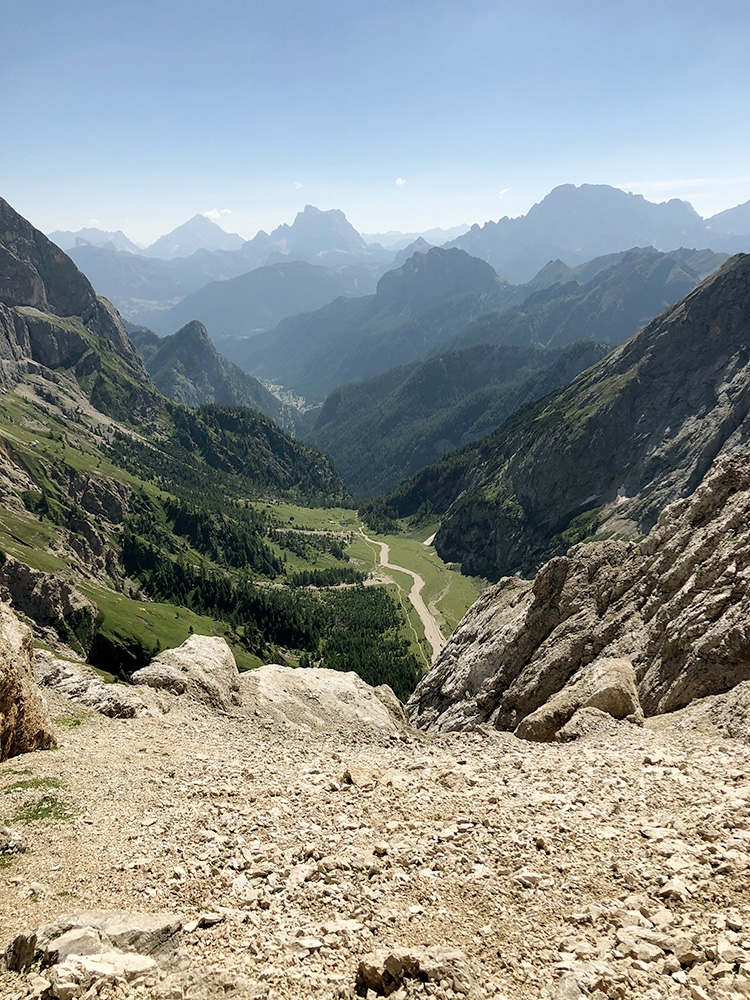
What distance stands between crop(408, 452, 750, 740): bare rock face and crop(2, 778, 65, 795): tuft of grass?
95.7 feet

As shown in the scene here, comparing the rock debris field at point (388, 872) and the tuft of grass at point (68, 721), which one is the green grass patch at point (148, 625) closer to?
the tuft of grass at point (68, 721)

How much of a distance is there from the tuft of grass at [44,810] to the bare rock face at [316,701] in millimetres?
22643

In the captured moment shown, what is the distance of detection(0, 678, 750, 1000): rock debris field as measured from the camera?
13797mm

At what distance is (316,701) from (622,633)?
91.0ft

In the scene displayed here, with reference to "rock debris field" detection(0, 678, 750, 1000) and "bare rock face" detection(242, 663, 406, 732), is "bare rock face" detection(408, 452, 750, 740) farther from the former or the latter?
"bare rock face" detection(242, 663, 406, 732)

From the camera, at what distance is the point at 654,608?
47.3 m

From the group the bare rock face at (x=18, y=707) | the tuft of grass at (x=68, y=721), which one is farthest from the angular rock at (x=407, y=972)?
the tuft of grass at (x=68, y=721)

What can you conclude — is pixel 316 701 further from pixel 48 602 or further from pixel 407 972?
pixel 48 602

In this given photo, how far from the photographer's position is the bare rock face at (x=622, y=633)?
37469 millimetres

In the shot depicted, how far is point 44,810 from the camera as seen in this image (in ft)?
74.9

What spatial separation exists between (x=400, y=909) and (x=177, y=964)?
6256mm

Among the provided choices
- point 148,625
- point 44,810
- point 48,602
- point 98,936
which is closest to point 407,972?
point 98,936

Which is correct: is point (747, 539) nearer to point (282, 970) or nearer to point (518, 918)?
point (518, 918)

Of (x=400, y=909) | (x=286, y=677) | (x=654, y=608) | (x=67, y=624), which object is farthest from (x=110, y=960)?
(x=67, y=624)
